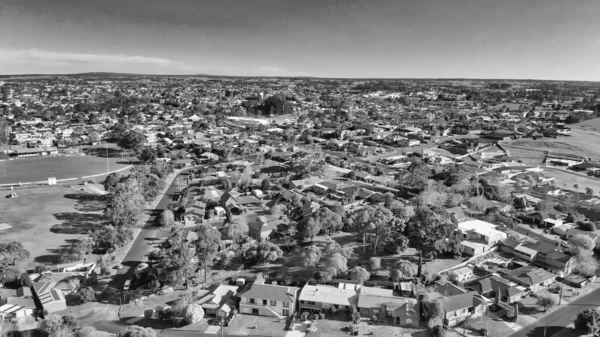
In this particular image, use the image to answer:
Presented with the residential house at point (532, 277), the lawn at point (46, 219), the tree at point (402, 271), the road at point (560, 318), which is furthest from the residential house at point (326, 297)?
the lawn at point (46, 219)

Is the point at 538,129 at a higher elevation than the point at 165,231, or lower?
higher

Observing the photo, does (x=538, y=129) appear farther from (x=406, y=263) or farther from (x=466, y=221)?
(x=406, y=263)

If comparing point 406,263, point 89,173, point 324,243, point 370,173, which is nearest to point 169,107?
point 89,173

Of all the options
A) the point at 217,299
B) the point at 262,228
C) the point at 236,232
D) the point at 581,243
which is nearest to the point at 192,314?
the point at 217,299

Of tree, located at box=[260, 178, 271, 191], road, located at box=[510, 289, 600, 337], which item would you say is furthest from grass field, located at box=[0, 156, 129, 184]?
road, located at box=[510, 289, 600, 337]

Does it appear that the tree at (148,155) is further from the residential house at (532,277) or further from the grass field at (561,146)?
the grass field at (561,146)
